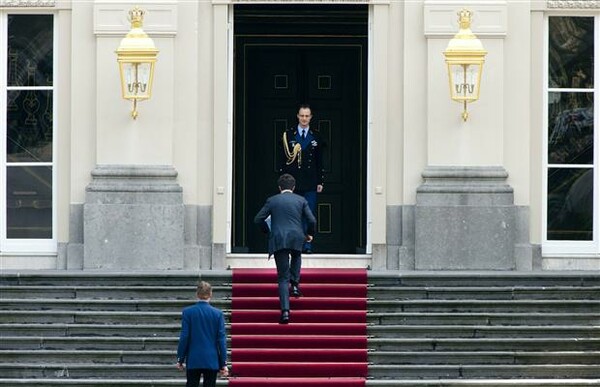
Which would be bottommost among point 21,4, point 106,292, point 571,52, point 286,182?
point 106,292

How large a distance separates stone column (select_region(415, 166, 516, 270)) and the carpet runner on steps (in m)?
1.06

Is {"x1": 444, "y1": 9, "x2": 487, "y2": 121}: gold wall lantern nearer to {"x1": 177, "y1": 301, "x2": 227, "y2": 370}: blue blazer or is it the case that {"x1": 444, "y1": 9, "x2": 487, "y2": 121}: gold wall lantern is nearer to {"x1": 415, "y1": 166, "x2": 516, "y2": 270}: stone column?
{"x1": 415, "y1": 166, "x2": 516, "y2": 270}: stone column

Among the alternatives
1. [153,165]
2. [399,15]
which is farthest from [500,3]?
[153,165]

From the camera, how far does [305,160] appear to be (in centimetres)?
2834

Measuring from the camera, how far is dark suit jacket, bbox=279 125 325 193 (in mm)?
28328

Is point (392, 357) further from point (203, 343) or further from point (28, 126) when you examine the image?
point (28, 126)

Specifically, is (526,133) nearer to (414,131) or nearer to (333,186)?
(414,131)

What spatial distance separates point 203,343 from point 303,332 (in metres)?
3.23

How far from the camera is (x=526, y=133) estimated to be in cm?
2789

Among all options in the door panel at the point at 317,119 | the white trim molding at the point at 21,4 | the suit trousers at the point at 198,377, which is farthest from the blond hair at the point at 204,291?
the door panel at the point at 317,119

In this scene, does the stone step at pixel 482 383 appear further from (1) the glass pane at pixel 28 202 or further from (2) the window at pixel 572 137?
(1) the glass pane at pixel 28 202

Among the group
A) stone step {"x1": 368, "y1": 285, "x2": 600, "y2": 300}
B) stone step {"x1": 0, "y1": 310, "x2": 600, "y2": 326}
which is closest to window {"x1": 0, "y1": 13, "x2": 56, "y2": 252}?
stone step {"x1": 0, "y1": 310, "x2": 600, "y2": 326}

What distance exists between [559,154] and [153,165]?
5.57 meters

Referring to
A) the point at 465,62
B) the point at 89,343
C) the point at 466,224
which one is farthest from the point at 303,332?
the point at 465,62
